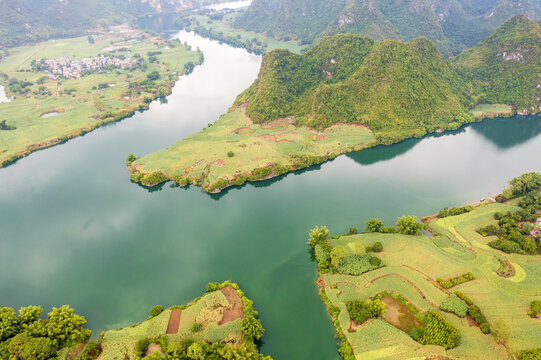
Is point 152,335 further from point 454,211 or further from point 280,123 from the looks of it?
point 280,123

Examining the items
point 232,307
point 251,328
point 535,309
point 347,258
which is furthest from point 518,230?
point 232,307

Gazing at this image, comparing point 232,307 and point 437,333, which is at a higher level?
point 437,333

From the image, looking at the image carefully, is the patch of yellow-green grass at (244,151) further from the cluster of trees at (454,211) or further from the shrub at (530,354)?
the shrub at (530,354)

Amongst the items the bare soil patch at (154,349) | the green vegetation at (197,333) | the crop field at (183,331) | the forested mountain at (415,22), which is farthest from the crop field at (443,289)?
→ the forested mountain at (415,22)

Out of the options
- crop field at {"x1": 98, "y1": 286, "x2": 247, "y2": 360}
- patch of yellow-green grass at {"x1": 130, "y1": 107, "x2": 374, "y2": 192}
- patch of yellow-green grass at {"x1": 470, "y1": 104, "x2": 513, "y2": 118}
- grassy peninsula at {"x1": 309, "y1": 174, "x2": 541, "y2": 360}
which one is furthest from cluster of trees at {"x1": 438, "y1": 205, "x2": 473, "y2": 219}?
patch of yellow-green grass at {"x1": 470, "y1": 104, "x2": 513, "y2": 118}

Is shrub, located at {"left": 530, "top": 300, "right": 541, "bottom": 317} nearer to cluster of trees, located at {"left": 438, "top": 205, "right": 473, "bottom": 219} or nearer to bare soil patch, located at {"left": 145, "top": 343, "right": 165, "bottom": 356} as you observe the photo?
cluster of trees, located at {"left": 438, "top": 205, "right": 473, "bottom": 219}

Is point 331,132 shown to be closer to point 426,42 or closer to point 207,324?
point 426,42
